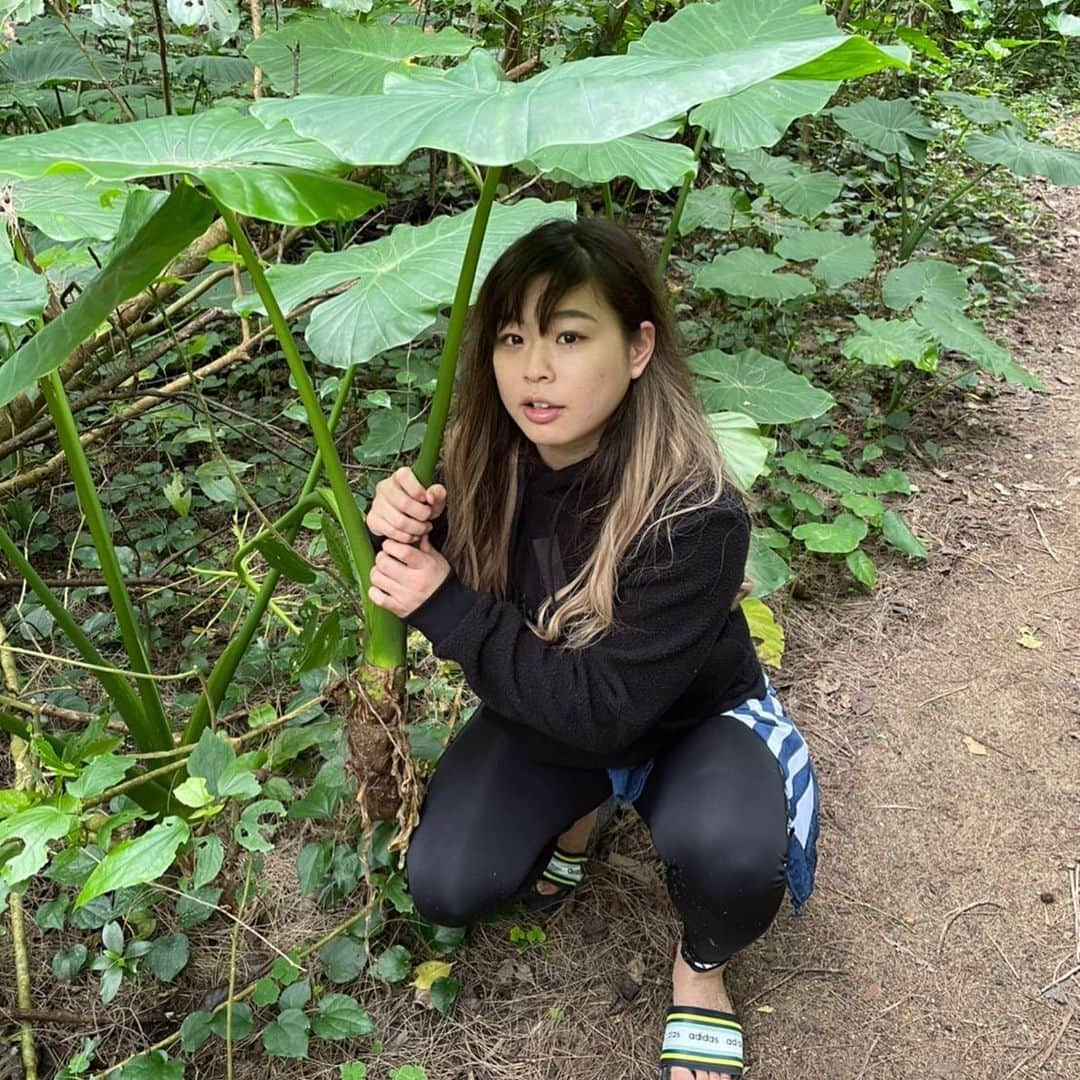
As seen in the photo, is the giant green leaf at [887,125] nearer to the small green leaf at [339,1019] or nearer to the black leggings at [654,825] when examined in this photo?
the black leggings at [654,825]

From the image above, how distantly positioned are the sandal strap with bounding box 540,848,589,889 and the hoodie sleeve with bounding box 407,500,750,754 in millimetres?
433

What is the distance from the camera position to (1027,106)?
5.80 meters

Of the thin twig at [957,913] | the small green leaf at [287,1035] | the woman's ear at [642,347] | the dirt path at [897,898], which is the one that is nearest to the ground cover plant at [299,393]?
the small green leaf at [287,1035]

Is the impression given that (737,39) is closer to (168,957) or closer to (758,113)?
(758,113)

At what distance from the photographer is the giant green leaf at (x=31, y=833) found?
0.98m

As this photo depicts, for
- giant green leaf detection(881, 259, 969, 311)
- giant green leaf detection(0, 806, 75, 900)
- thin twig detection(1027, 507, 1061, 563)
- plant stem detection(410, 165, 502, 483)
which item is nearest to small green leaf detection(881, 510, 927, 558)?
thin twig detection(1027, 507, 1061, 563)

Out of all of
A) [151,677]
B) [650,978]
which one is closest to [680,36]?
[151,677]

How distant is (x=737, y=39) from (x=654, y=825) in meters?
1.49

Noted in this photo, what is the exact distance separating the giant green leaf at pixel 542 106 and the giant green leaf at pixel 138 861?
2.40 feet

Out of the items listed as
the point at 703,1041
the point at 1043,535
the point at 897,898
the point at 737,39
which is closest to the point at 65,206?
the point at 737,39

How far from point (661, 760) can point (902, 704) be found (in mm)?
823

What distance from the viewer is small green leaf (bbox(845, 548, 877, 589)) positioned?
221cm

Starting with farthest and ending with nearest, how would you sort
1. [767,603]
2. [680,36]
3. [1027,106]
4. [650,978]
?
[1027,106], [767,603], [680,36], [650,978]

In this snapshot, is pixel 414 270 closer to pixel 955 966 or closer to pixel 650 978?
pixel 650 978
